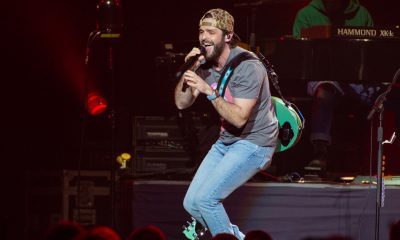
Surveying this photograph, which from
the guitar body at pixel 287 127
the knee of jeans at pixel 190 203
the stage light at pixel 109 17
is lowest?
the knee of jeans at pixel 190 203

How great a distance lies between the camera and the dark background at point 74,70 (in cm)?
937

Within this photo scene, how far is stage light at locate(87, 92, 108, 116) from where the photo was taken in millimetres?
9562

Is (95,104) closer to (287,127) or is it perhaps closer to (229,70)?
(287,127)

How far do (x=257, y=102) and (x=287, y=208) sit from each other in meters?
1.46

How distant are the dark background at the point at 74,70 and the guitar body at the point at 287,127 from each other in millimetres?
1893

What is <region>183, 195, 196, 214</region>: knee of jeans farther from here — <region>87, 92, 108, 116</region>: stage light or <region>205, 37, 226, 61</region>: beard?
<region>87, 92, 108, 116</region>: stage light

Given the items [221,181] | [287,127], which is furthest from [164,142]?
[221,181]

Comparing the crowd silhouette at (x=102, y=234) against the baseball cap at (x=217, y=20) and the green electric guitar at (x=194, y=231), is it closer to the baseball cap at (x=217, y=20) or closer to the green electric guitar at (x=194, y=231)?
the green electric guitar at (x=194, y=231)

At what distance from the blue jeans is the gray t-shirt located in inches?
2.9

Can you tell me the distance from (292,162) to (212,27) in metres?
3.10

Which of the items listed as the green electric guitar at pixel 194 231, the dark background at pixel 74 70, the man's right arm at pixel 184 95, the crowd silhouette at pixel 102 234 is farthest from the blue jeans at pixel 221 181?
the dark background at pixel 74 70

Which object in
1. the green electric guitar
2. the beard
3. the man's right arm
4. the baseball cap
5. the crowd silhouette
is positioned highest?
the baseball cap

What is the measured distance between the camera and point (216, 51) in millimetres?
6270

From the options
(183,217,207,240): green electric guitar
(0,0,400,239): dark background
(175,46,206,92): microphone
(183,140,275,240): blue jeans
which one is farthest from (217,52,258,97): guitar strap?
(0,0,400,239): dark background
